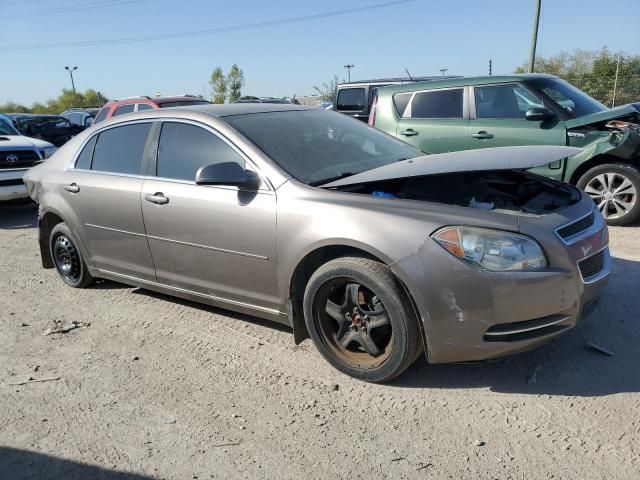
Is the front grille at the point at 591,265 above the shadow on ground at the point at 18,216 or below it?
above

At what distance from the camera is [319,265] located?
131 inches

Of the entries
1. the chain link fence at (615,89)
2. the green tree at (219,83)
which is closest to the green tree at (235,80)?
the green tree at (219,83)

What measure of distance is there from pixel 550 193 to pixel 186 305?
2.98 metres

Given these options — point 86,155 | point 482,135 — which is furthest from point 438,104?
point 86,155

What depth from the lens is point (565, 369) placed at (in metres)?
3.20

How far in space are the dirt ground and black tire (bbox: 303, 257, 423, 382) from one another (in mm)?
144

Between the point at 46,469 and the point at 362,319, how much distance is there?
70.2 inches

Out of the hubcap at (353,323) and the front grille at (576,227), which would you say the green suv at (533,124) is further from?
the hubcap at (353,323)

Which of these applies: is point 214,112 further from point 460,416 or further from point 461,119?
point 461,119

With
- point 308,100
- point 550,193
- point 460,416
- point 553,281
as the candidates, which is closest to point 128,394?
point 460,416

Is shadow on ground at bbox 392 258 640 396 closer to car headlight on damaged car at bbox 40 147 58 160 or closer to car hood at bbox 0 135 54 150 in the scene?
car hood at bbox 0 135 54 150

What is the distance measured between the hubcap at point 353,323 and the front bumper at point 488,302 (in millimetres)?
305

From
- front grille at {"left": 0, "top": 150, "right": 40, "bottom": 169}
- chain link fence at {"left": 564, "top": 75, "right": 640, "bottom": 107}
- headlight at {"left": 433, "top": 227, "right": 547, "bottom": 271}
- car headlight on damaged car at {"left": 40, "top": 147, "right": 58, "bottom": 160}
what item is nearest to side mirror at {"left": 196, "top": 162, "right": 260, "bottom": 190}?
headlight at {"left": 433, "top": 227, "right": 547, "bottom": 271}

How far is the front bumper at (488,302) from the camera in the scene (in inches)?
108
